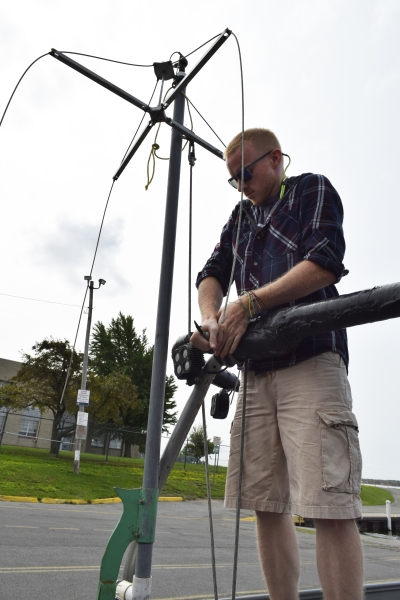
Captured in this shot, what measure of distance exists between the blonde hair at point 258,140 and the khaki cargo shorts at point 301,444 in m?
0.90

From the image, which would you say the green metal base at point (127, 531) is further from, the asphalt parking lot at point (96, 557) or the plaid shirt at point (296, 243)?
the asphalt parking lot at point (96, 557)

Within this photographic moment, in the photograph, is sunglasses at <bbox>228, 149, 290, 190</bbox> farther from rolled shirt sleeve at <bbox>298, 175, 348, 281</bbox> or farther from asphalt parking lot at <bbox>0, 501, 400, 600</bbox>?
asphalt parking lot at <bbox>0, 501, 400, 600</bbox>

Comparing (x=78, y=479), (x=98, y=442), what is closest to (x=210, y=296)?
(x=78, y=479)

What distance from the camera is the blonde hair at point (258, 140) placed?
2070 mm

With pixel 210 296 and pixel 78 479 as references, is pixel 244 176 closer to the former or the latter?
pixel 210 296

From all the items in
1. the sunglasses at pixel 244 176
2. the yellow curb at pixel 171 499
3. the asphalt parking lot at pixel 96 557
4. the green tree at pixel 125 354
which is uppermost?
the green tree at pixel 125 354

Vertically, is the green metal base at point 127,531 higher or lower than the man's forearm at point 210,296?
lower

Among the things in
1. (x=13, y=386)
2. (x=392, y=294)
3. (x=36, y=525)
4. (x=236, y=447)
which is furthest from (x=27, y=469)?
(x=392, y=294)

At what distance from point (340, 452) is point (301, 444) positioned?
128 millimetres

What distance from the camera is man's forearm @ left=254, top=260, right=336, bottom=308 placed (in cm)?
169

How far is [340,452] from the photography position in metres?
1.62

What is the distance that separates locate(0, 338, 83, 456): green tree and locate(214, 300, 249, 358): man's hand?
17634 millimetres

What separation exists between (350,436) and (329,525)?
28 cm

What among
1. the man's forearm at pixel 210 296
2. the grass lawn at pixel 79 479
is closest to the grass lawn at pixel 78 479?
the grass lawn at pixel 79 479
